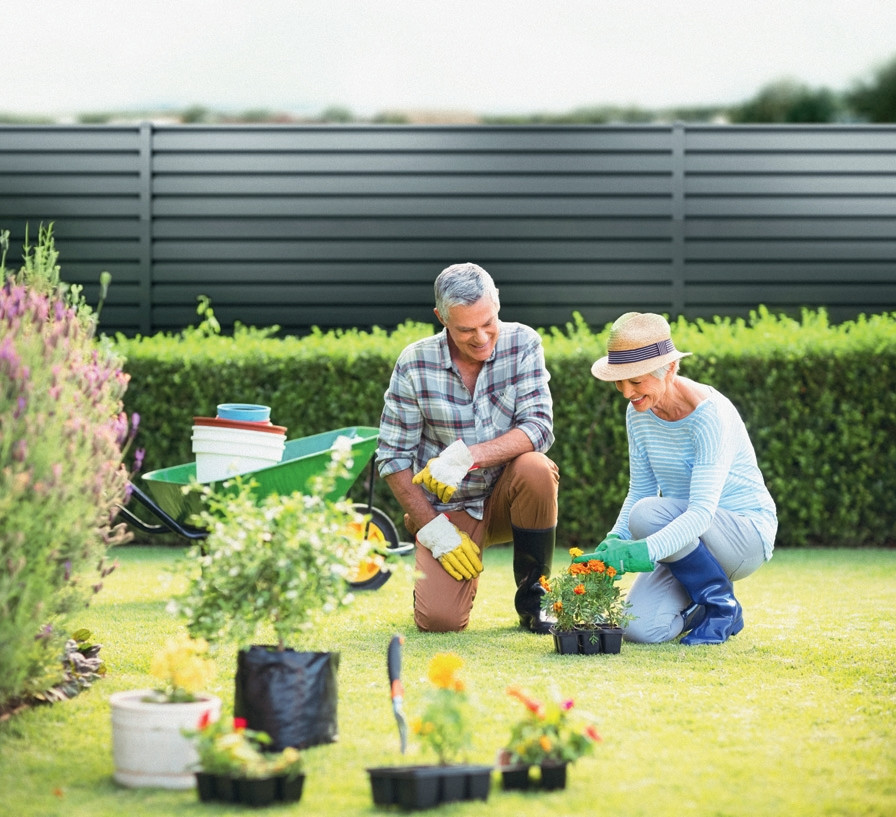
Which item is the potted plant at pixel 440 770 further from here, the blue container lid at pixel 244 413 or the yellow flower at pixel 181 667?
the blue container lid at pixel 244 413

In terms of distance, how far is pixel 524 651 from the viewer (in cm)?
360

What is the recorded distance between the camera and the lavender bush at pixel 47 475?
2410 mm

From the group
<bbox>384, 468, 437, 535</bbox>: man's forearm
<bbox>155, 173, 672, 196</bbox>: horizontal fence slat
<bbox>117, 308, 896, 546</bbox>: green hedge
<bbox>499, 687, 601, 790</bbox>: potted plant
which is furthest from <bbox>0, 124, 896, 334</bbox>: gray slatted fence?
<bbox>499, 687, 601, 790</bbox>: potted plant

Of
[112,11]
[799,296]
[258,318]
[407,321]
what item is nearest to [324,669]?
[407,321]

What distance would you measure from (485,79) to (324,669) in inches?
243

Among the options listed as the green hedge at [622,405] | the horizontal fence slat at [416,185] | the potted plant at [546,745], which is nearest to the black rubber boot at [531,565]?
the potted plant at [546,745]

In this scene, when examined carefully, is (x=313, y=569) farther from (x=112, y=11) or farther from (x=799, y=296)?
(x=112, y=11)

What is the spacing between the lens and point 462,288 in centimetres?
377

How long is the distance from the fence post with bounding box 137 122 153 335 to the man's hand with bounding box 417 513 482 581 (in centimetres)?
409

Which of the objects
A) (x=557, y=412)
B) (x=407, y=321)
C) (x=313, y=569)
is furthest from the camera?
(x=407, y=321)

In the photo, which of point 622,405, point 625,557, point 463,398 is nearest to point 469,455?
point 463,398

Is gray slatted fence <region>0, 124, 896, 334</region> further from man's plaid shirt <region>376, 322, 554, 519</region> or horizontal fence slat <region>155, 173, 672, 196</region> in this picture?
man's plaid shirt <region>376, 322, 554, 519</region>

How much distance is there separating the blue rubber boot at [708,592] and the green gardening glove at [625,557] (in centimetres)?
15

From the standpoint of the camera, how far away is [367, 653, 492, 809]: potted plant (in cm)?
211
